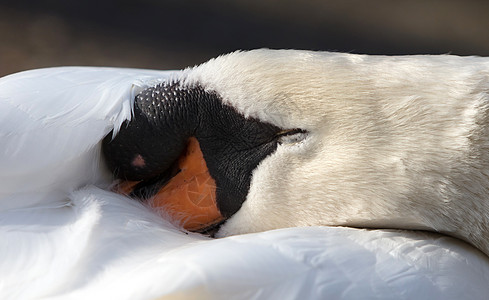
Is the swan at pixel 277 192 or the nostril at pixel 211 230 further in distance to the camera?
the nostril at pixel 211 230

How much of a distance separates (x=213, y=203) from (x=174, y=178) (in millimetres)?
71

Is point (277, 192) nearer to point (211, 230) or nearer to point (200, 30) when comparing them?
point (211, 230)

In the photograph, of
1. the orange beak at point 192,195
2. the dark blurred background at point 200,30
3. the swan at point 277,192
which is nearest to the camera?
the swan at point 277,192

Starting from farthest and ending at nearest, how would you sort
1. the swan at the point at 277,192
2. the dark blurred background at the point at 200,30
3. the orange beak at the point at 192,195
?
the dark blurred background at the point at 200,30
the orange beak at the point at 192,195
the swan at the point at 277,192

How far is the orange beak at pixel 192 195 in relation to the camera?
1115 mm

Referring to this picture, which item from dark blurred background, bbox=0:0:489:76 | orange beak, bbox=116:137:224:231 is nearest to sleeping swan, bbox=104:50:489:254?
orange beak, bbox=116:137:224:231

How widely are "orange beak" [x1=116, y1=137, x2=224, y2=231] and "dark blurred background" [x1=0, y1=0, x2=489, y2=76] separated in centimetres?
127

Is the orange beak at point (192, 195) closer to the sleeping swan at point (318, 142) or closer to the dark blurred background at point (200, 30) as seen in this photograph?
the sleeping swan at point (318, 142)

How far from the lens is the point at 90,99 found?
1.12 meters

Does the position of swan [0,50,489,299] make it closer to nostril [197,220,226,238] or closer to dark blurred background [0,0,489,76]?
nostril [197,220,226,238]

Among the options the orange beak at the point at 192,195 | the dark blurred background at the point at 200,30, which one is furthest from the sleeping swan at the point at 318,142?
the dark blurred background at the point at 200,30

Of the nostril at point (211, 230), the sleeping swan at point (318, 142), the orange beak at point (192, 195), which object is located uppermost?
the sleeping swan at point (318, 142)

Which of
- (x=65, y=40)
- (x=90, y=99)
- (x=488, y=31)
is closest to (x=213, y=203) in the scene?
(x=90, y=99)

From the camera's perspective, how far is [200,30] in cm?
248
